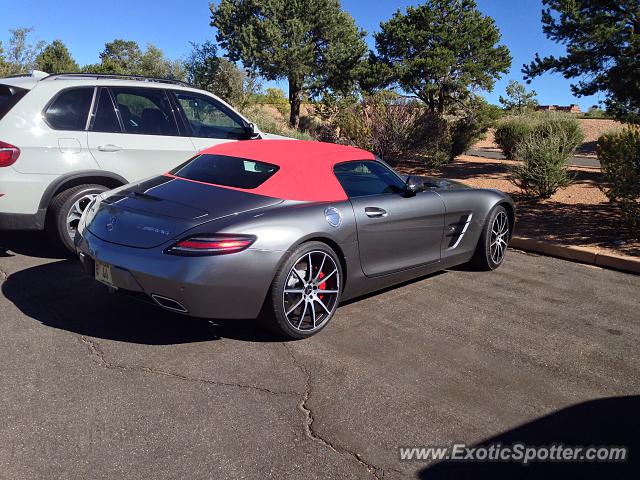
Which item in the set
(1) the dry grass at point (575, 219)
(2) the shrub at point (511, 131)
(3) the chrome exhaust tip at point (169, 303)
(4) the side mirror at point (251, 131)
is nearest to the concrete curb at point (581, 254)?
(1) the dry grass at point (575, 219)

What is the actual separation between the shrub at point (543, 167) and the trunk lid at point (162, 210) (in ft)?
25.3

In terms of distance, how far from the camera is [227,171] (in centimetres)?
454

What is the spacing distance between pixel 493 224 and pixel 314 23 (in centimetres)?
3895

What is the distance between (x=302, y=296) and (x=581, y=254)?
4642mm

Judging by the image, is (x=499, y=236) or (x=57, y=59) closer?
(x=499, y=236)

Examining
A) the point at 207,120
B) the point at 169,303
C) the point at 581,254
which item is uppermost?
the point at 207,120

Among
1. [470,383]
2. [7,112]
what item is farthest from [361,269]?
[7,112]

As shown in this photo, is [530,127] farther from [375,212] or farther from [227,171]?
[227,171]

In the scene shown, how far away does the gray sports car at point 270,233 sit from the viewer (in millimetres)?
3611

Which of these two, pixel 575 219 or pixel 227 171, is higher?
pixel 227 171

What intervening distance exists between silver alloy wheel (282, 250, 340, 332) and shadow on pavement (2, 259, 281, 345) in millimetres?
261

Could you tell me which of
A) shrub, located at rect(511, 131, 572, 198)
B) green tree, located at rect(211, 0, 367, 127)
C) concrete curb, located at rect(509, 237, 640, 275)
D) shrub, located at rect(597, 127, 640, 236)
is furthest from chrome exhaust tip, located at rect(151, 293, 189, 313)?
green tree, located at rect(211, 0, 367, 127)

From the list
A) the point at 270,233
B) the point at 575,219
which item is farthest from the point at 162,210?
the point at 575,219

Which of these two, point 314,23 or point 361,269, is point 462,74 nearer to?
point 314,23
